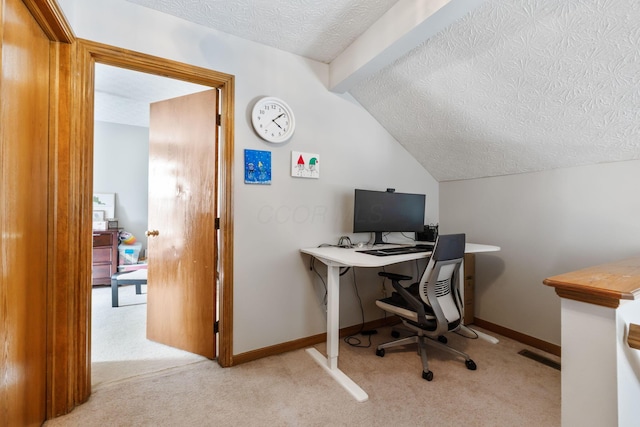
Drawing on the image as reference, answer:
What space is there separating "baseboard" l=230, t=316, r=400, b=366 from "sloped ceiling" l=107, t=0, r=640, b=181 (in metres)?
1.79

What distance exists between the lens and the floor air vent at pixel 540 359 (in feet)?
6.58

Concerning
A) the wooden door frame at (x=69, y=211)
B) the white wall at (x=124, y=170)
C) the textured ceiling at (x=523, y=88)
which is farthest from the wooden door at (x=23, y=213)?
the white wall at (x=124, y=170)

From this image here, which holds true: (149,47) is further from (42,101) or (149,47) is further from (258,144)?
(258,144)

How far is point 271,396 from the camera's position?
1677 mm

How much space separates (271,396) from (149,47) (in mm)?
2287

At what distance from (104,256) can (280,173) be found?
11.4ft

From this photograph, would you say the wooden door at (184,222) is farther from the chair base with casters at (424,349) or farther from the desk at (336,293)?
the chair base with casters at (424,349)

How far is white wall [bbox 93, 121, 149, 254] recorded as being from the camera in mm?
4414

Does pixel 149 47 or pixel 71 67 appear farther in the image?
pixel 149 47

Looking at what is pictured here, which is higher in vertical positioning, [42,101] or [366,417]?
[42,101]

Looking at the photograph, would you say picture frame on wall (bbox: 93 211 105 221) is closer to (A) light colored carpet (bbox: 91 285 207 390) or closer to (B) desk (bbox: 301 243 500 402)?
(A) light colored carpet (bbox: 91 285 207 390)

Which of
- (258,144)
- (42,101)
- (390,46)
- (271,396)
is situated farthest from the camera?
(258,144)

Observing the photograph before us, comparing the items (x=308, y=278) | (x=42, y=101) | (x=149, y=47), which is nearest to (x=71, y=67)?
(x=42, y=101)

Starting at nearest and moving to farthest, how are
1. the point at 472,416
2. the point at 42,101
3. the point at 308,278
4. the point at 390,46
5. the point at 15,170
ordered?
the point at 15,170
the point at 42,101
the point at 472,416
the point at 390,46
the point at 308,278
